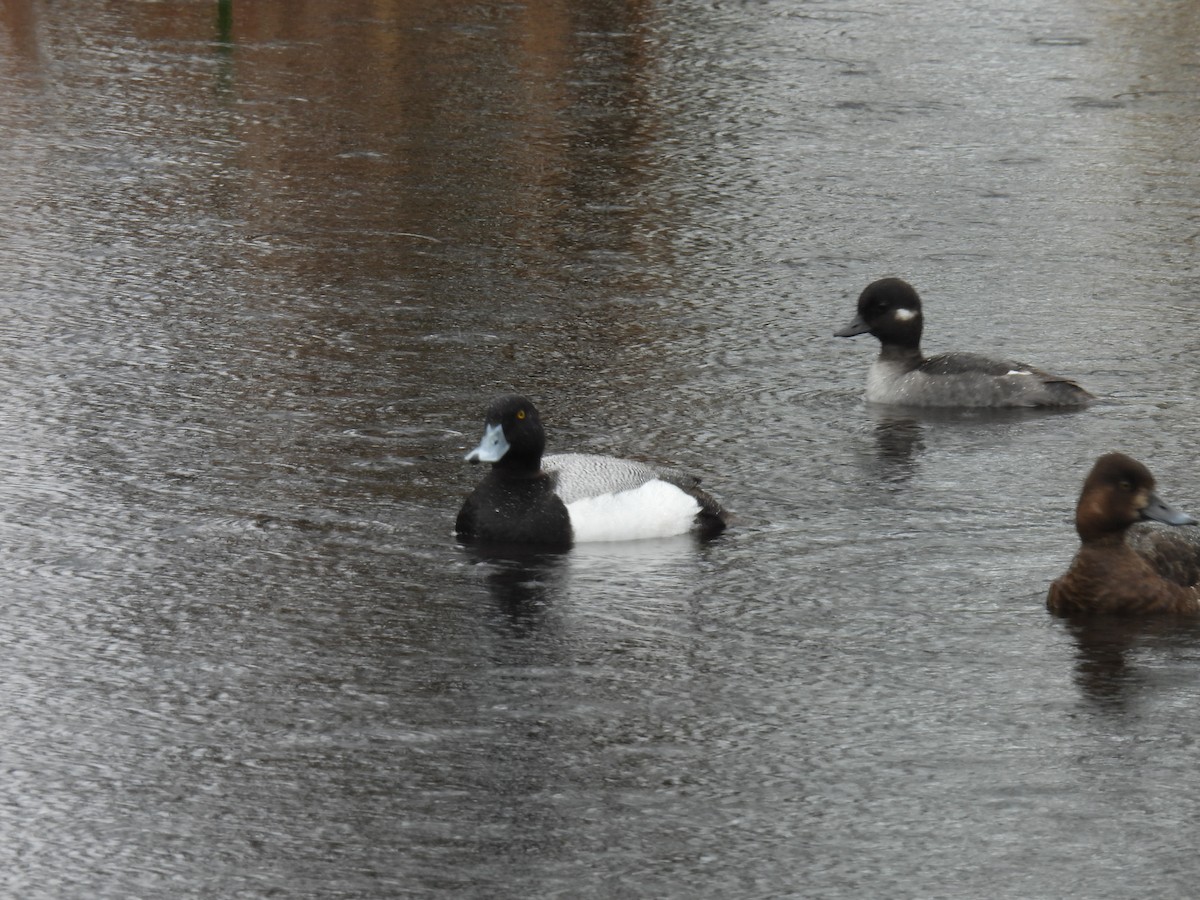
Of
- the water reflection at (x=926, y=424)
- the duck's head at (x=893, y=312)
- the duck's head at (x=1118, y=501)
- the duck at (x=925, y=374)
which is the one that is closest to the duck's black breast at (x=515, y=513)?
the water reflection at (x=926, y=424)

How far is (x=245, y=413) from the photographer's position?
12039mm

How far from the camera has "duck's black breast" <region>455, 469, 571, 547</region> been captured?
10.1 meters

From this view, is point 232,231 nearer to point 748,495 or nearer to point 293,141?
point 293,141

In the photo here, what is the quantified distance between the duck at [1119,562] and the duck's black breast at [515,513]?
7.75 feet

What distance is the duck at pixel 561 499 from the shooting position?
10.2 m

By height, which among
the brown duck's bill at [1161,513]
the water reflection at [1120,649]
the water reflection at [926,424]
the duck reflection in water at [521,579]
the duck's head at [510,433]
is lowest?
the water reflection at [1120,649]

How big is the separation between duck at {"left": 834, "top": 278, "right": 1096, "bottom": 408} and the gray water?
0.56 ft

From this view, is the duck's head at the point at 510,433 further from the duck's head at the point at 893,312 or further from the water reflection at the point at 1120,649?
the duck's head at the point at 893,312

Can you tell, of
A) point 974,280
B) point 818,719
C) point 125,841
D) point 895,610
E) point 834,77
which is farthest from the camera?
point 834,77

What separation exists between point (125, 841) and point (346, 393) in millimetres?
5669

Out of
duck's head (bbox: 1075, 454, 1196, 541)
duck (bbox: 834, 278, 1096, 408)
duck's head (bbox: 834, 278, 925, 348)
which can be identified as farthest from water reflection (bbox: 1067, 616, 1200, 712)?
duck's head (bbox: 834, 278, 925, 348)

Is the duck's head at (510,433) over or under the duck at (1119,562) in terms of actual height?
over

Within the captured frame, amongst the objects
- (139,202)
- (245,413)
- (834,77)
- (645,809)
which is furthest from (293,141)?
(645,809)

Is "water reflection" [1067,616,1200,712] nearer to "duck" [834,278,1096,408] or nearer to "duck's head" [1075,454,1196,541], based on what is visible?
"duck's head" [1075,454,1196,541]
